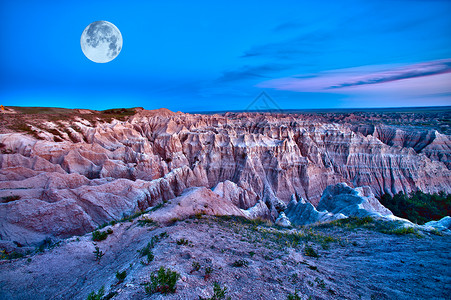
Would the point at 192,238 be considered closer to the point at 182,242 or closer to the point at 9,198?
the point at 182,242

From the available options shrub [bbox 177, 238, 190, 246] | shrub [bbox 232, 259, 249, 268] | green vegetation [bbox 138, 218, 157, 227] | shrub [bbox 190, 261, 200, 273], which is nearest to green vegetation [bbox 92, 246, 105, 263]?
green vegetation [bbox 138, 218, 157, 227]

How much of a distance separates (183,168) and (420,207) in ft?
92.5

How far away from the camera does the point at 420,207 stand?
2550 centimetres

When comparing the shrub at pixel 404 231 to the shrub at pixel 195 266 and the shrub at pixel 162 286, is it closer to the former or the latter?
the shrub at pixel 195 266

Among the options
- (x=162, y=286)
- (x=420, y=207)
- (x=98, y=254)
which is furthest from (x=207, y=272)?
(x=420, y=207)

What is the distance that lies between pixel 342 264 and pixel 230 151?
77.7ft

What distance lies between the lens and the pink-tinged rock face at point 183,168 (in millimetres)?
13289

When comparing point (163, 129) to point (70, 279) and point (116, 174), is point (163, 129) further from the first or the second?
point (70, 279)

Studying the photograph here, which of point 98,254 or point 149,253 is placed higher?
point 149,253

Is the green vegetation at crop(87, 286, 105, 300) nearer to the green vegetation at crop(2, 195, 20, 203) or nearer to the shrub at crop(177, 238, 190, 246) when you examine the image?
the shrub at crop(177, 238, 190, 246)

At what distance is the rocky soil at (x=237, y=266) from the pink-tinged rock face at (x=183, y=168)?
5488 mm

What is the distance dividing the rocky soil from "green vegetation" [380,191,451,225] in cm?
2016

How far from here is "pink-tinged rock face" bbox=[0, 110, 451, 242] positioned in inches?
523

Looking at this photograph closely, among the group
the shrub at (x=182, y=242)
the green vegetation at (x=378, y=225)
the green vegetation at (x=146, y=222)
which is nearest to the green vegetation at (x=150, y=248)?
the shrub at (x=182, y=242)
